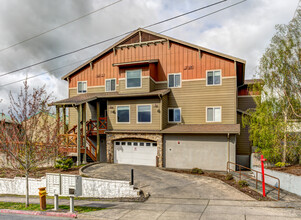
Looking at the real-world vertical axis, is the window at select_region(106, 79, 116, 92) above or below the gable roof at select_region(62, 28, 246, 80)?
below

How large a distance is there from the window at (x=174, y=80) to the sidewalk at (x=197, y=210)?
1235cm

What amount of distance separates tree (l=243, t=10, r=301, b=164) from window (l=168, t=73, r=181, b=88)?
749 cm

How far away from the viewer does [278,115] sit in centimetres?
1578

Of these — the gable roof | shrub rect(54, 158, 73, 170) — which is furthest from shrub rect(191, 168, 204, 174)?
the gable roof

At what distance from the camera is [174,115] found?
20156 millimetres

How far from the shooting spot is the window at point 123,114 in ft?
65.4

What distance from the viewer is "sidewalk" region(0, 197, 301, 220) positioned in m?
8.34

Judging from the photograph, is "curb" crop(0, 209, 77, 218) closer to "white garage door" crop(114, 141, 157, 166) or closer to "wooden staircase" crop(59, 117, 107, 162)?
"wooden staircase" crop(59, 117, 107, 162)

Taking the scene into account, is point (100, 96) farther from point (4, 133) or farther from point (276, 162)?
point (276, 162)

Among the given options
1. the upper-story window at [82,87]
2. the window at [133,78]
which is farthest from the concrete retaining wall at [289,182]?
the upper-story window at [82,87]

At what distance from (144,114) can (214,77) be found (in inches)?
304

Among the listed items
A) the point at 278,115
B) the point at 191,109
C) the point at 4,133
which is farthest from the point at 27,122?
the point at 278,115

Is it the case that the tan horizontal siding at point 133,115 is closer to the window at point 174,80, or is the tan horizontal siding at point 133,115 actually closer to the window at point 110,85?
the window at point 110,85

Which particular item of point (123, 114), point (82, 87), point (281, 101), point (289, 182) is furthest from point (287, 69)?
point (82, 87)
